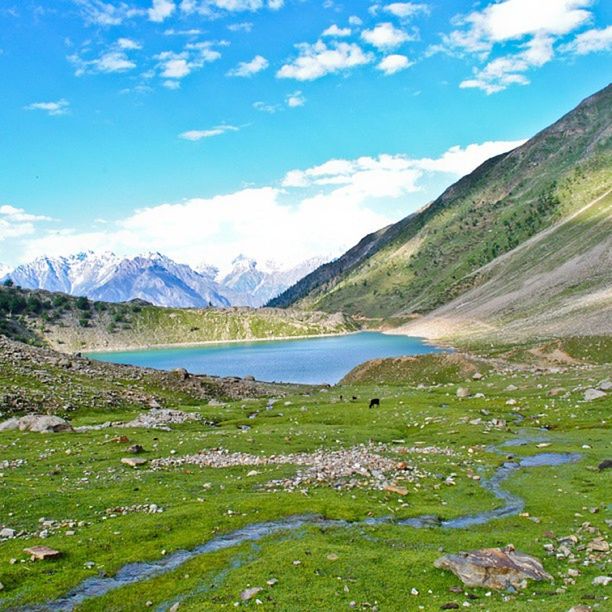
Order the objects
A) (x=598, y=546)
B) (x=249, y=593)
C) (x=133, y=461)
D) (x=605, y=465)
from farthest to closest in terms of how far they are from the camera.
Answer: (x=133, y=461) < (x=605, y=465) < (x=598, y=546) < (x=249, y=593)

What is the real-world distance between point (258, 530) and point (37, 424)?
32036 mm

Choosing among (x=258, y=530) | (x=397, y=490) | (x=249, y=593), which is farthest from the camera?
(x=397, y=490)

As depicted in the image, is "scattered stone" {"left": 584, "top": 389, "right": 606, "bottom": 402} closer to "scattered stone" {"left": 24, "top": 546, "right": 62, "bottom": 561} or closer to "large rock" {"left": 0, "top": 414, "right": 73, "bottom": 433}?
"scattered stone" {"left": 24, "top": 546, "right": 62, "bottom": 561}

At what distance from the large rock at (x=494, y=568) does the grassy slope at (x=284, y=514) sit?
435 millimetres

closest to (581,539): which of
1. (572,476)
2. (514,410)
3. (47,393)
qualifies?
(572,476)

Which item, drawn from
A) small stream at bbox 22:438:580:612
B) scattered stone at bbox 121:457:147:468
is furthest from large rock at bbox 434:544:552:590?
scattered stone at bbox 121:457:147:468

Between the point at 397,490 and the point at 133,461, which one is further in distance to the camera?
the point at 133,461

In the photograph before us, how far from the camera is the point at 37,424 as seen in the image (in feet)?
156

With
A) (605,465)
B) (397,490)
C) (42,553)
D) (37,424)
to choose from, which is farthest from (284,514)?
(37,424)

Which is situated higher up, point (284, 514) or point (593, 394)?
point (284, 514)

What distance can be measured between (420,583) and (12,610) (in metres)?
13.2

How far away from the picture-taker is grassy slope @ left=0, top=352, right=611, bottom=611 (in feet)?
57.8

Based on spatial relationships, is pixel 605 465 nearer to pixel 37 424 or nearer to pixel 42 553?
pixel 42 553

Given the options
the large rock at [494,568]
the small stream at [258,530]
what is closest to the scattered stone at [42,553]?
the small stream at [258,530]
